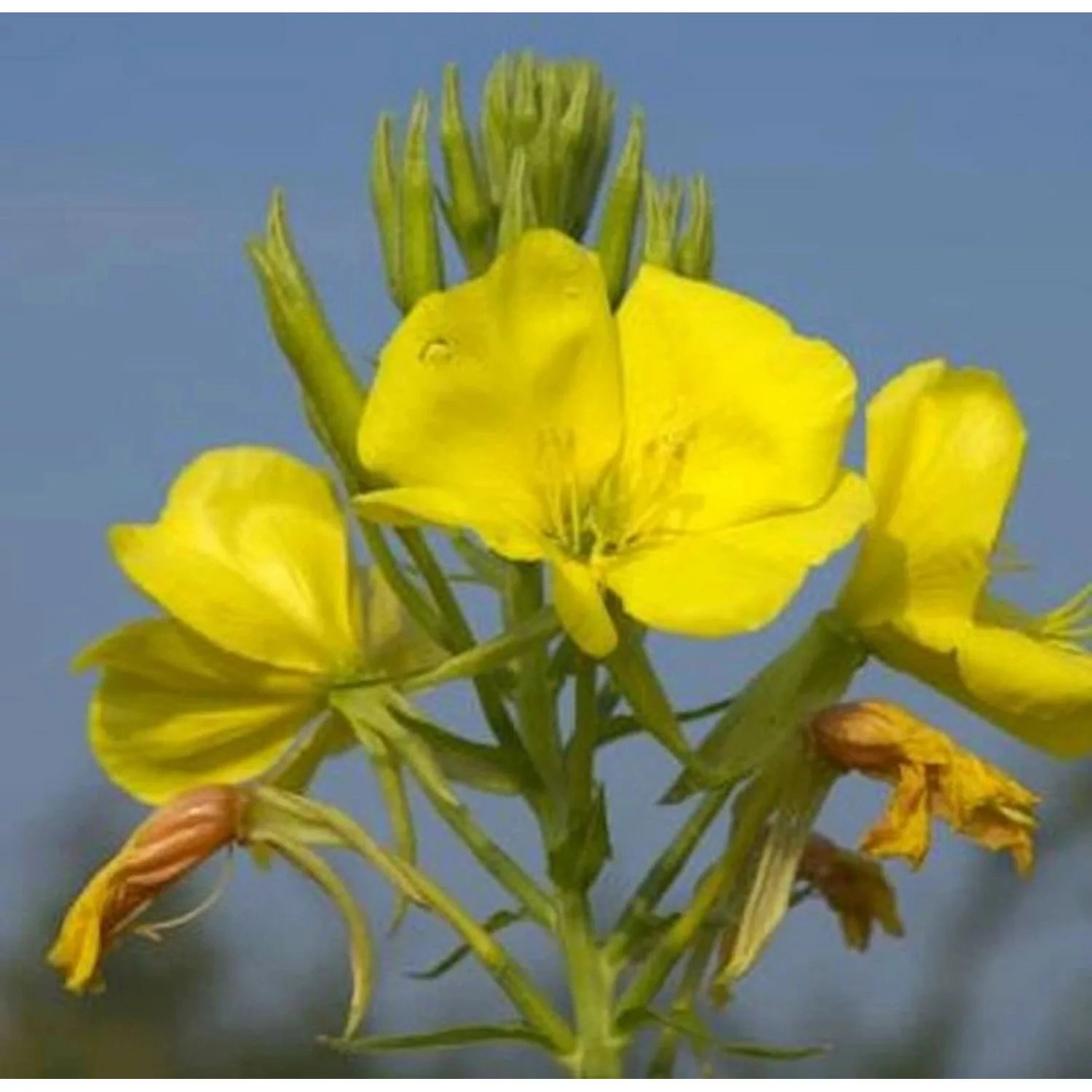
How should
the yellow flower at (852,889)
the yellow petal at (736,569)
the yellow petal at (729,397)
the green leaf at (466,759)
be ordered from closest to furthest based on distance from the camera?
the yellow petal at (736,569), the yellow petal at (729,397), the green leaf at (466,759), the yellow flower at (852,889)

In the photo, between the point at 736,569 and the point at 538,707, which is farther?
the point at 538,707

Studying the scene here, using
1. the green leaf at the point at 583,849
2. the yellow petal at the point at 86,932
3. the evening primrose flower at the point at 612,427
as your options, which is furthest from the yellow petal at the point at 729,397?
the yellow petal at the point at 86,932

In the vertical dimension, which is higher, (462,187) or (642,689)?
(462,187)

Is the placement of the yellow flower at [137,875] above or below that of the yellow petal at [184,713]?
below

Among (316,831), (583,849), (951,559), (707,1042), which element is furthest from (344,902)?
(951,559)

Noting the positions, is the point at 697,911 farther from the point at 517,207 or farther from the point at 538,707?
the point at 517,207

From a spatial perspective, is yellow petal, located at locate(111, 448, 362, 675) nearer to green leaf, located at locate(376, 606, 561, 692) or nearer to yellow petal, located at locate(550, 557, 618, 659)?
green leaf, located at locate(376, 606, 561, 692)

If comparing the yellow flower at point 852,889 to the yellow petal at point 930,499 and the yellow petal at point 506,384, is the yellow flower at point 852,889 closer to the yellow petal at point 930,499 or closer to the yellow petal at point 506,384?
the yellow petal at point 930,499

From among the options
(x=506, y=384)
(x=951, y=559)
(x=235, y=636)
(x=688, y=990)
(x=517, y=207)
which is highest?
(x=517, y=207)
